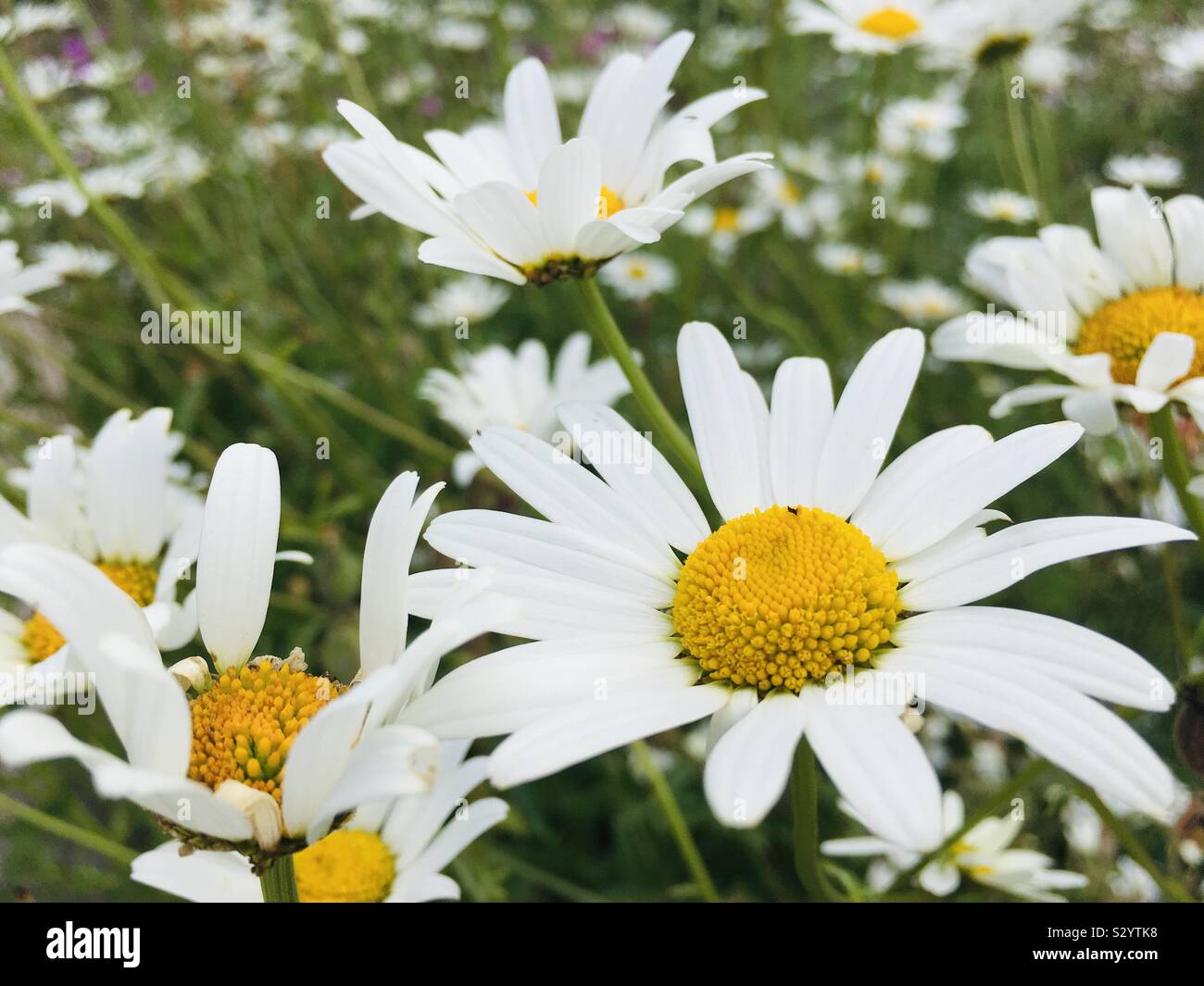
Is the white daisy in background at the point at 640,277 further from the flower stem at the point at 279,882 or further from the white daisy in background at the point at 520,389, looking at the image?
the flower stem at the point at 279,882

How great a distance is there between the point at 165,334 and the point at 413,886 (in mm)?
1740

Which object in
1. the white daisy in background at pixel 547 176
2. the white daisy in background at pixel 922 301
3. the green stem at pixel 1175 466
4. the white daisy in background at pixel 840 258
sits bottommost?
the green stem at pixel 1175 466

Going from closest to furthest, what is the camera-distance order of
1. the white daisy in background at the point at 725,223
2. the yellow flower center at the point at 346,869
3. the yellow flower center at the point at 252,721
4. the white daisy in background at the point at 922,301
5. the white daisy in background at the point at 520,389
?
the yellow flower center at the point at 252,721 < the yellow flower center at the point at 346,869 < the white daisy in background at the point at 520,389 < the white daisy in background at the point at 922,301 < the white daisy in background at the point at 725,223

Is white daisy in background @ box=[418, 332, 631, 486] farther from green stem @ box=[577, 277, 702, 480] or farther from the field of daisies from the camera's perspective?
green stem @ box=[577, 277, 702, 480]

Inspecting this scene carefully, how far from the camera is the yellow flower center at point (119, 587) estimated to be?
1.02m

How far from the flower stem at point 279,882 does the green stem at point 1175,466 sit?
0.77 meters

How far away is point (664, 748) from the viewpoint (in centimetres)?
191

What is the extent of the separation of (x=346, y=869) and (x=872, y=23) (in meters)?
1.81

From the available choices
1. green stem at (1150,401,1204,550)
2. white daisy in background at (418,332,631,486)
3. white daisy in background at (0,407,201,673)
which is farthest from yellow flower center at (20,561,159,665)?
green stem at (1150,401,1204,550)

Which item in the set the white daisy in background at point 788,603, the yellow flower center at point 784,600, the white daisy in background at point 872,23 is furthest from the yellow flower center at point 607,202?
the white daisy in background at point 872,23

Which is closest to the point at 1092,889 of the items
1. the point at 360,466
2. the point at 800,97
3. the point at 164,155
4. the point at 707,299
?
the point at 360,466

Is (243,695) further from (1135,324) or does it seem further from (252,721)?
(1135,324)

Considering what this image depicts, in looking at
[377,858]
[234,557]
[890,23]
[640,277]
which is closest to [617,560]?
[234,557]
